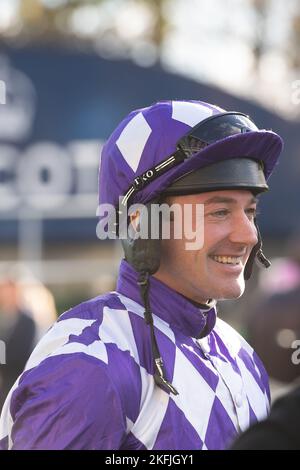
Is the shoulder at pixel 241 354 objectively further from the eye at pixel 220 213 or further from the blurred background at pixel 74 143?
the blurred background at pixel 74 143

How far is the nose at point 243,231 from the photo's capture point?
2387 mm

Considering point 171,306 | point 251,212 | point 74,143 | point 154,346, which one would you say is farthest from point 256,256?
point 74,143

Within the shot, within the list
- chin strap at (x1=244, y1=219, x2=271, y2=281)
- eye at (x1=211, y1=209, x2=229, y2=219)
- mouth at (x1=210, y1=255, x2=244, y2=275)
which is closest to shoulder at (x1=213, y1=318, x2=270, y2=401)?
chin strap at (x1=244, y1=219, x2=271, y2=281)

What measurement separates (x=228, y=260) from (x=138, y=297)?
235 millimetres

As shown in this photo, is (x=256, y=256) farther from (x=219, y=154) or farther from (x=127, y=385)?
(x=127, y=385)

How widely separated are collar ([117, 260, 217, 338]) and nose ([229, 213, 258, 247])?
0.19 m

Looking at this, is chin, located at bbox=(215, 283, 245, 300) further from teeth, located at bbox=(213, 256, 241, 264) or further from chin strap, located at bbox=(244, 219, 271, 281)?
chin strap, located at bbox=(244, 219, 271, 281)

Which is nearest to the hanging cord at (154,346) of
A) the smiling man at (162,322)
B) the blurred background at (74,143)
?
the smiling man at (162,322)

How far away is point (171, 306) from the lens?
7.85ft

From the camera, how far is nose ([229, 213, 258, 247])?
239cm

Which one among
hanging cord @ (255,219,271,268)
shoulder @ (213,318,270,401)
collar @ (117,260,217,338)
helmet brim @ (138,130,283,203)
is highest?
helmet brim @ (138,130,283,203)
